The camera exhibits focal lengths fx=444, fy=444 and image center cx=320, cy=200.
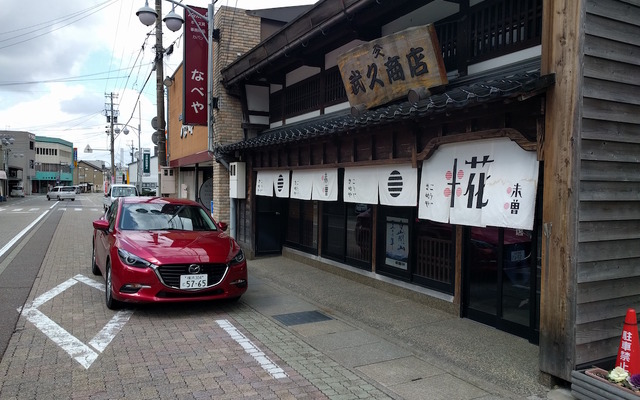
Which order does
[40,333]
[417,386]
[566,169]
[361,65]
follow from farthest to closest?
[361,65]
[40,333]
[417,386]
[566,169]

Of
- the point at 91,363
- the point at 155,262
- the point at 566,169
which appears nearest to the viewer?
the point at 566,169

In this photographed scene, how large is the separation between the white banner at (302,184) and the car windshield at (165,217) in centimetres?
213

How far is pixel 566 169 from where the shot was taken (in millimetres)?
3904

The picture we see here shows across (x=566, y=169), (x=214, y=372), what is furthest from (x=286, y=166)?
(x=566, y=169)

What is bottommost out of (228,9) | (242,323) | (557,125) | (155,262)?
(242,323)

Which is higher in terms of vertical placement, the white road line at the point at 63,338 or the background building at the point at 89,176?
the background building at the point at 89,176

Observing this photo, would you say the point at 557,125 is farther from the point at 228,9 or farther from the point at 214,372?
the point at 228,9

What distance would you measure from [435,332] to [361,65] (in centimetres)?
423

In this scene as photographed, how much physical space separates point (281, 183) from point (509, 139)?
20.5ft

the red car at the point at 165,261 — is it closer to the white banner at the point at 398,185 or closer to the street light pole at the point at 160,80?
the white banner at the point at 398,185

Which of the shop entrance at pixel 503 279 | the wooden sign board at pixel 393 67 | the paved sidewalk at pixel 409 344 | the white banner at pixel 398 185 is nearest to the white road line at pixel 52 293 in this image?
the paved sidewalk at pixel 409 344

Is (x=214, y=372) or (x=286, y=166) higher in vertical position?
(x=286, y=166)

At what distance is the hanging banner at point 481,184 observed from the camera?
14.8ft

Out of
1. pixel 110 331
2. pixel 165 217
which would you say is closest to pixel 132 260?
pixel 110 331
